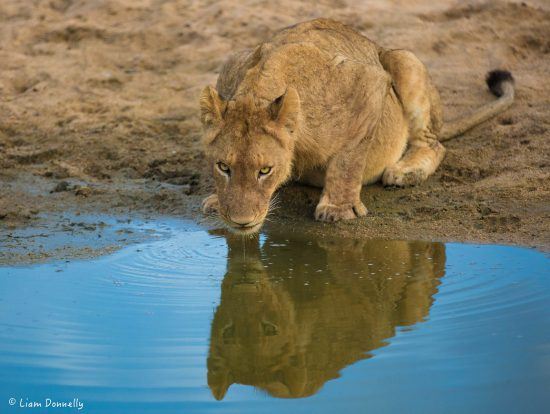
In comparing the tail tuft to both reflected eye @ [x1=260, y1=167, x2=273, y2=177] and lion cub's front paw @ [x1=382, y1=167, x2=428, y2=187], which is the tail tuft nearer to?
lion cub's front paw @ [x1=382, y1=167, x2=428, y2=187]

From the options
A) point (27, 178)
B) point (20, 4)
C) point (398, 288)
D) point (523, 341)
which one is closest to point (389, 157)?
point (398, 288)

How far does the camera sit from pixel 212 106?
18.4 ft

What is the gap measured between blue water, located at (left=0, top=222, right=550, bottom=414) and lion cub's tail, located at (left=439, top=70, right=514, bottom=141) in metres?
2.53

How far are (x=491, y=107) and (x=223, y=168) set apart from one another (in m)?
3.82

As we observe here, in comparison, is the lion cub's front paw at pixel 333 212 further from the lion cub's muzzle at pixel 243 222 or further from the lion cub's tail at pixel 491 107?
the lion cub's tail at pixel 491 107

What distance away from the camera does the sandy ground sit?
6758 millimetres

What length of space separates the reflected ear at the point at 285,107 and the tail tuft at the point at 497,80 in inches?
153

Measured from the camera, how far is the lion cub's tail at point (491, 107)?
8.30 m

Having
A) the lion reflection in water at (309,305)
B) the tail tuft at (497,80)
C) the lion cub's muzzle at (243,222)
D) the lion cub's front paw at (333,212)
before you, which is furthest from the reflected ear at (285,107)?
the tail tuft at (497,80)

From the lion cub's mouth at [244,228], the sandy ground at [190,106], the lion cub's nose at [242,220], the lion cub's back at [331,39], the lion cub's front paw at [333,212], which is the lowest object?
the sandy ground at [190,106]

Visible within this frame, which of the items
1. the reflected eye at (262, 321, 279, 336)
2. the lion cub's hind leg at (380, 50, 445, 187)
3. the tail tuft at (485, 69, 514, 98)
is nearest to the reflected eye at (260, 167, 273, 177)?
the reflected eye at (262, 321, 279, 336)

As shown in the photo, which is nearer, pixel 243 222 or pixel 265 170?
pixel 243 222

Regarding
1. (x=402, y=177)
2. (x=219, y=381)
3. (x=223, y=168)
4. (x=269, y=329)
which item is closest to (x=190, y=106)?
(x=402, y=177)

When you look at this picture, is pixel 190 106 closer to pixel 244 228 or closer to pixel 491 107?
pixel 491 107
